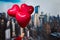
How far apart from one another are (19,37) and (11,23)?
0.57 ft

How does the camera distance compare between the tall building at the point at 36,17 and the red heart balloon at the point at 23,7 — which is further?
the tall building at the point at 36,17

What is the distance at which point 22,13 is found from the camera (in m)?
1.40

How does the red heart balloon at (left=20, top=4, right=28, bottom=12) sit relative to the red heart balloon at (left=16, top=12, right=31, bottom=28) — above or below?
above

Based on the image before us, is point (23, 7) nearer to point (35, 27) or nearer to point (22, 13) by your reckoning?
point (22, 13)

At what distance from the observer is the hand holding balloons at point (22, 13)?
4.56ft

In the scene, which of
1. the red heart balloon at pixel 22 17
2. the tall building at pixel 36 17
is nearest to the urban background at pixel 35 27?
the tall building at pixel 36 17

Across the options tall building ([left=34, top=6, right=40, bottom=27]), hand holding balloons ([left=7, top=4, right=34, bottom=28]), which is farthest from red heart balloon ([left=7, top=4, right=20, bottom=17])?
tall building ([left=34, top=6, right=40, bottom=27])

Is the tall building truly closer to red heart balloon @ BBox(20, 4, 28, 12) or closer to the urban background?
the urban background

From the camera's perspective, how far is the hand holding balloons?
139cm

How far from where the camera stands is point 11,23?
1514 mm

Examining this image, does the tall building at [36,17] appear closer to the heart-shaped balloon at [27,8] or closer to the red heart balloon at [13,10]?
the heart-shaped balloon at [27,8]

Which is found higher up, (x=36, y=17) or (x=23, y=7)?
(x=23, y=7)

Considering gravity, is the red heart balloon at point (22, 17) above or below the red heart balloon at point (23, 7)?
below

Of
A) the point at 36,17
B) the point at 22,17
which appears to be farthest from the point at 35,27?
the point at 22,17
